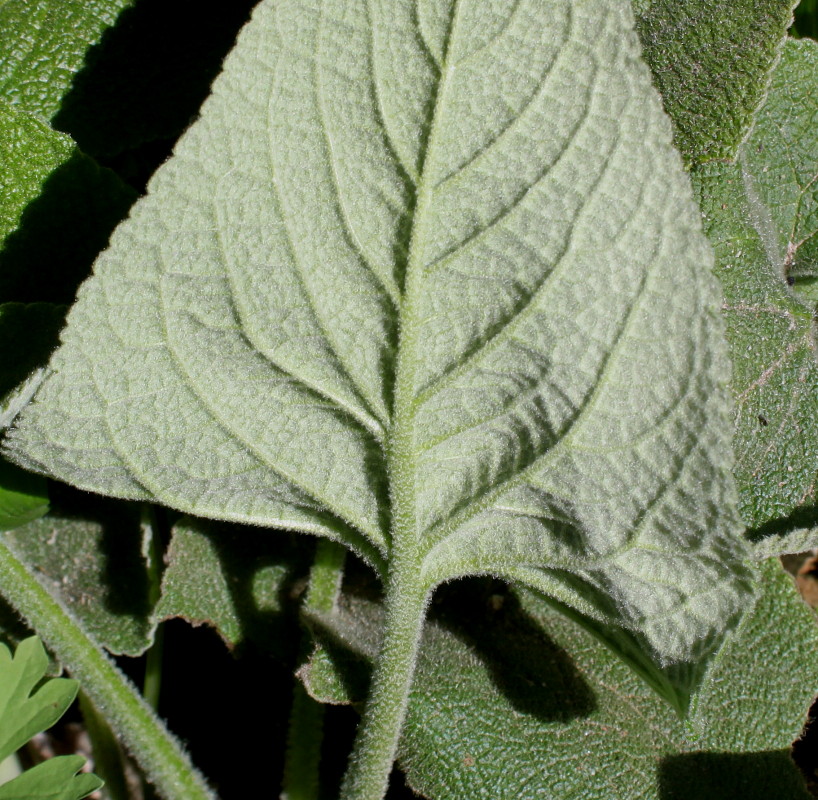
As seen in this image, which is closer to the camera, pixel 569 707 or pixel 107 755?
pixel 569 707

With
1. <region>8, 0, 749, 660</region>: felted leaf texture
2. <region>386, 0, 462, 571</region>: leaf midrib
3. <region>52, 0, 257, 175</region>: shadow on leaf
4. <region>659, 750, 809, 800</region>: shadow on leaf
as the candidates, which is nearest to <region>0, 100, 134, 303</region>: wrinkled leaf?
<region>52, 0, 257, 175</region>: shadow on leaf

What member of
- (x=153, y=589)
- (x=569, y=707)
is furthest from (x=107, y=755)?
(x=569, y=707)

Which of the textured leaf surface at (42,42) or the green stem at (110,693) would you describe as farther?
the textured leaf surface at (42,42)

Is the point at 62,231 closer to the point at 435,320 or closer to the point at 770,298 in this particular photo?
the point at 435,320

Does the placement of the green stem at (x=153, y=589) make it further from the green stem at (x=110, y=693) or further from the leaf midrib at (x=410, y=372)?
the leaf midrib at (x=410, y=372)

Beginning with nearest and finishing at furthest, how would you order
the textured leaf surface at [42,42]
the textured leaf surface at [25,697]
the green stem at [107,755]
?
the textured leaf surface at [25,697] < the textured leaf surface at [42,42] < the green stem at [107,755]

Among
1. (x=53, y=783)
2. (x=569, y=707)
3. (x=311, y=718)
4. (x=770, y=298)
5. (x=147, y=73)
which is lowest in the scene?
(x=311, y=718)

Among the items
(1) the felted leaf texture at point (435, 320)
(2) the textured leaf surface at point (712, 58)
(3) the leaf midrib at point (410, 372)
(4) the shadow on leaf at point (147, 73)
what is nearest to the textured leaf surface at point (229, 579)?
(1) the felted leaf texture at point (435, 320)
